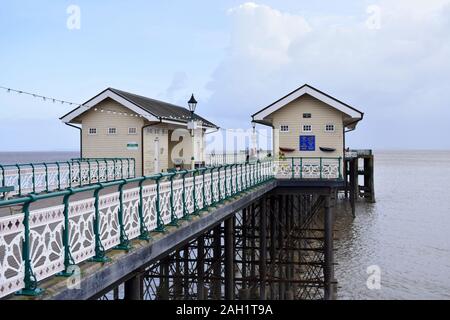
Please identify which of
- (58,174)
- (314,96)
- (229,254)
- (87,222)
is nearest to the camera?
(87,222)

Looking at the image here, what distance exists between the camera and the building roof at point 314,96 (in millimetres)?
23625

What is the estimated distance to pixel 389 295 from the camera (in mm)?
24312

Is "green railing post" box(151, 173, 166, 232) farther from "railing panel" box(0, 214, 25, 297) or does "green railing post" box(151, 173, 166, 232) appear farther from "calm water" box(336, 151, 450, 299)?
"calm water" box(336, 151, 450, 299)

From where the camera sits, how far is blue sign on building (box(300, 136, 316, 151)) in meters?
24.4

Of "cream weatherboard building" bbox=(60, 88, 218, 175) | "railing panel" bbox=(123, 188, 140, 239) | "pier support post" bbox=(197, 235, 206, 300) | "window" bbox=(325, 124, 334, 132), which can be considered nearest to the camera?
"railing panel" bbox=(123, 188, 140, 239)

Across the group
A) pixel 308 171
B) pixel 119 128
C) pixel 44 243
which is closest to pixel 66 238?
pixel 44 243

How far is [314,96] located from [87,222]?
1869 centimetres

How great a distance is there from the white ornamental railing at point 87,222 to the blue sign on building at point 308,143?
1144 cm

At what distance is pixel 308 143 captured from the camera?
24.4 meters

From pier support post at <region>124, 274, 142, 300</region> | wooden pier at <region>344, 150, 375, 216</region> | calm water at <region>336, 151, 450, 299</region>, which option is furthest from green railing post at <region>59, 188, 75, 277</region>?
wooden pier at <region>344, 150, 375, 216</region>

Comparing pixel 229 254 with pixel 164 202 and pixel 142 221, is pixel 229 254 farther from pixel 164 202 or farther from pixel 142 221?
pixel 142 221

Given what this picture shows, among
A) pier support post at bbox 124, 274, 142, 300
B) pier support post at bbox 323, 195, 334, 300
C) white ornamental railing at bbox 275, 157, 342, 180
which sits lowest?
pier support post at bbox 323, 195, 334, 300

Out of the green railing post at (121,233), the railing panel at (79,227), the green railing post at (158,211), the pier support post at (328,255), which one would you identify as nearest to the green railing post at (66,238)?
the railing panel at (79,227)
